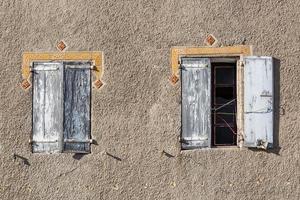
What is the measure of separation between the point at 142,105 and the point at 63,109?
0.99 meters

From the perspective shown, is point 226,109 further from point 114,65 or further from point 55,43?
point 55,43

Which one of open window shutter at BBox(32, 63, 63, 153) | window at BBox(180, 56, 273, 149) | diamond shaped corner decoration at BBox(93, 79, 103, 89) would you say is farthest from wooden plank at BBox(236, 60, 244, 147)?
open window shutter at BBox(32, 63, 63, 153)

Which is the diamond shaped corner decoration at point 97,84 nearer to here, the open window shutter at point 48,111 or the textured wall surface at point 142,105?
the textured wall surface at point 142,105

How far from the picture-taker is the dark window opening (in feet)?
27.8

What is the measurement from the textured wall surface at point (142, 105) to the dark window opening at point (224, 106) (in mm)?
304

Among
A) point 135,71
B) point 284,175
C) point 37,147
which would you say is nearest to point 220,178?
point 284,175

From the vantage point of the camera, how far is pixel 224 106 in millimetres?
8492

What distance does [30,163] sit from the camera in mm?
8383

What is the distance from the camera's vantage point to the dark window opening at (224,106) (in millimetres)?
8477

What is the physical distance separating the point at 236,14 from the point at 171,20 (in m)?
0.82

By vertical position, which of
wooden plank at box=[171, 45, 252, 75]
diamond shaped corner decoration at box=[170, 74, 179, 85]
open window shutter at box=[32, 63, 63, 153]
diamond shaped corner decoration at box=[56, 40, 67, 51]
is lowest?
open window shutter at box=[32, 63, 63, 153]

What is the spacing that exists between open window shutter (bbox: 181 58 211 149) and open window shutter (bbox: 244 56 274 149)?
474 millimetres

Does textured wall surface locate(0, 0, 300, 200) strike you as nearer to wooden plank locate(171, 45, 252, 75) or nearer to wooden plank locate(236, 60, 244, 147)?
wooden plank locate(171, 45, 252, 75)

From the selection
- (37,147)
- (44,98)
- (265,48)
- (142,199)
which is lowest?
(142,199)
